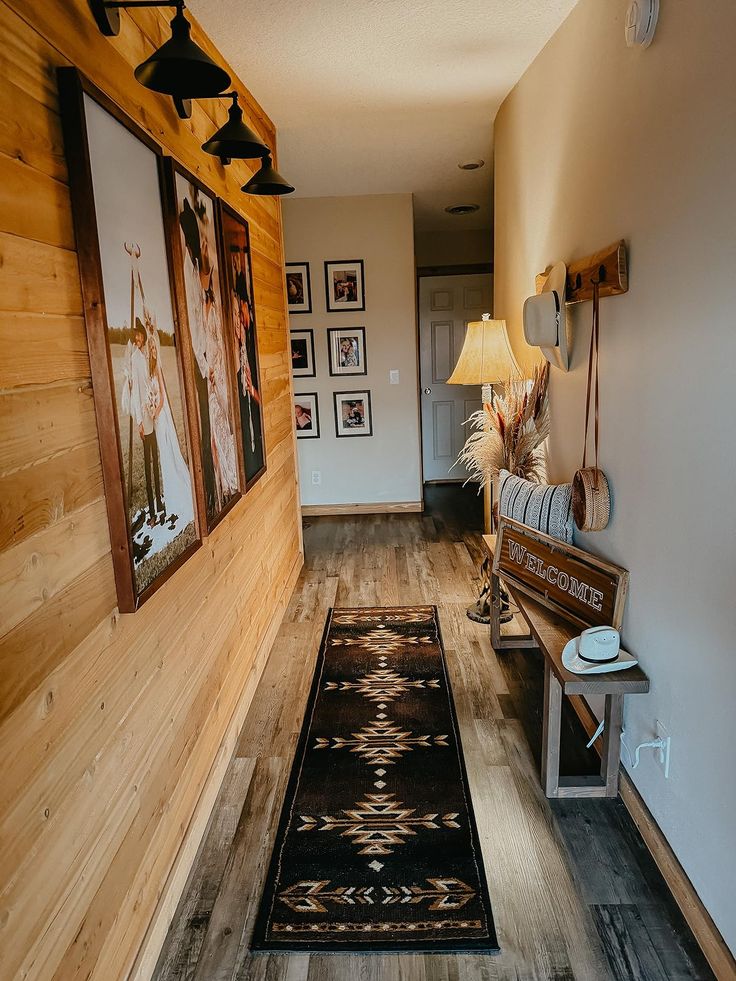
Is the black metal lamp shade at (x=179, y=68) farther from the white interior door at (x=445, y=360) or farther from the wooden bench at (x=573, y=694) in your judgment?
the white interior door at (x=445, y=360)

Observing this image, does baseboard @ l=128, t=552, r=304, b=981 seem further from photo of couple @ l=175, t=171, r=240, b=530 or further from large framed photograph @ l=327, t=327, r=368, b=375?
large framed photograph @ l=327, t=327, r=368, b=375

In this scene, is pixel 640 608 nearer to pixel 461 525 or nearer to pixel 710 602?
pixel 710 602

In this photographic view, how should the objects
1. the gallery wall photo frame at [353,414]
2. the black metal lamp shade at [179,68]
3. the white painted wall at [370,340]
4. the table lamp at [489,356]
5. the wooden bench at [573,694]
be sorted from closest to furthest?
the black metal lamp shade at [179,68], the wooden bench at [573,694], the table lamp at [489,356], the white painted wall at [370,340], the gallery wall photo frame at [353,414]

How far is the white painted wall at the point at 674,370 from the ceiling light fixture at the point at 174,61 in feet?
3.61

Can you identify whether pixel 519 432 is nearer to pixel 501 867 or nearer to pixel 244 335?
pixel 244 335

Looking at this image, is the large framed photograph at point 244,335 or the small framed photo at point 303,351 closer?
the large framed photograph at point 244,335

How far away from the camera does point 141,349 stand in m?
1.67

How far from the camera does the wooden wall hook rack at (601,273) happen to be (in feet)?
6.47

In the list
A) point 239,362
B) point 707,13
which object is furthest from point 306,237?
point 707,13

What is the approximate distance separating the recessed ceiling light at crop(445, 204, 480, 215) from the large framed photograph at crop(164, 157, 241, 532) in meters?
3.96

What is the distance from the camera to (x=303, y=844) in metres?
2.01

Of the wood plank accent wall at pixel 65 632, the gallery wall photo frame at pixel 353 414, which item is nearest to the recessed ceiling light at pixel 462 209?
the gallery wall photo frame at pixel 353 414

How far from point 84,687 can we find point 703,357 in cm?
152

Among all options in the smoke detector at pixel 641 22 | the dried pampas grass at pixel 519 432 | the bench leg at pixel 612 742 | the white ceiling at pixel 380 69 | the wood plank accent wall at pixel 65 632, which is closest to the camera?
the wood plank accent wall at pixel 65 632
